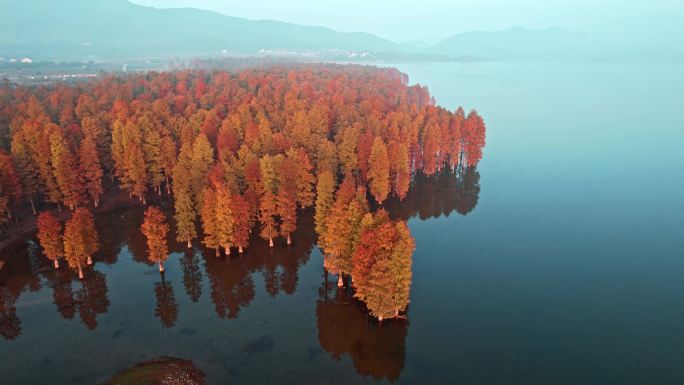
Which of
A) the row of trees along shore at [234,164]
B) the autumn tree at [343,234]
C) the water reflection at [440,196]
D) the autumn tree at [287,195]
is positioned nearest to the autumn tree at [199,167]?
the row of trees along shore at [234,164]

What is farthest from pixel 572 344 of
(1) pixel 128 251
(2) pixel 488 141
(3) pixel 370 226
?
(2) pixel 488 141

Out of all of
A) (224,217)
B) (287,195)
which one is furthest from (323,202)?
(224,217)

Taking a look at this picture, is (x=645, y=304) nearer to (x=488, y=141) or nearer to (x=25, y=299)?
(x=25, y=299)

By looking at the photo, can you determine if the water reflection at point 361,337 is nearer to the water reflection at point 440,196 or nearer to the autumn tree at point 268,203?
the autumn tree at point 268,203

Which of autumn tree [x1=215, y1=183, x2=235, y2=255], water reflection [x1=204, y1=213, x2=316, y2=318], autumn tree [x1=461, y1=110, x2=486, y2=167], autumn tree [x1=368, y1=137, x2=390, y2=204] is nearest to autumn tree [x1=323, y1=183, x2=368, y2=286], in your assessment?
water reflection [x1=204, y1=213, x2=316, y2=318]

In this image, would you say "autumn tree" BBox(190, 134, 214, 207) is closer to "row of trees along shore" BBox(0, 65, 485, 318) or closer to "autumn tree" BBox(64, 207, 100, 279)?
"row of trees along shore" BBox(0, 65, 485, 318)

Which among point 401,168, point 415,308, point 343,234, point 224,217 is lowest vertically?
point 415,308

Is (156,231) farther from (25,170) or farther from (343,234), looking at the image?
(25,170)
